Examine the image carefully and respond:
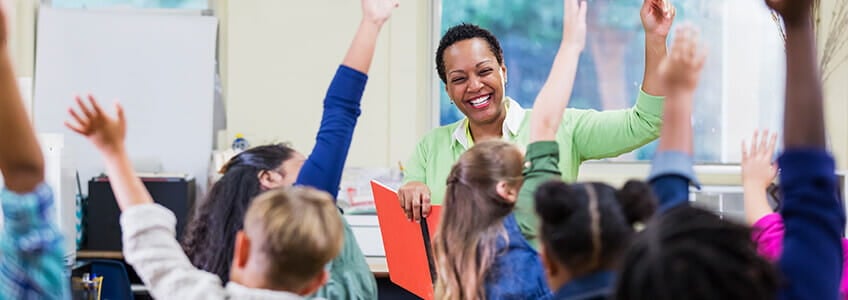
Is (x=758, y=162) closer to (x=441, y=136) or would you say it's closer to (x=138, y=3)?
(x=441, y=136)

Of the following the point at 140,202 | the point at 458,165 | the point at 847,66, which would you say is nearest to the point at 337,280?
the point at 458,165

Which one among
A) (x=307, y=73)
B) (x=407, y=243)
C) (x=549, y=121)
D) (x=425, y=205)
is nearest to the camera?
(x=549, y=121)

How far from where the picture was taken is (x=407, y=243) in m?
2.22

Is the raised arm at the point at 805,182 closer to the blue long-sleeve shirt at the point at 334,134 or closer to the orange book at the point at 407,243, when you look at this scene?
the blue long-sleeve shirt at the point at 334,134

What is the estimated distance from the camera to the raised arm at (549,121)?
4.58ft

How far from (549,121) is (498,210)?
204 millimetres

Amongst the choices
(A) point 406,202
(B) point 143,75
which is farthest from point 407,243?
(B) point 143,75

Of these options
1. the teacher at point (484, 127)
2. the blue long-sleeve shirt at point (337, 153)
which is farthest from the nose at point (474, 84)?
the blue long-sleeve shirt at point (337, 153)

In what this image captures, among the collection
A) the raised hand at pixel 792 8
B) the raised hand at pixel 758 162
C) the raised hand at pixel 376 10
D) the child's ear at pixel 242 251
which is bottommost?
the child's ear at pixel 242 251

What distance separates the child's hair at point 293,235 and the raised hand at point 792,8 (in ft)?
2.02

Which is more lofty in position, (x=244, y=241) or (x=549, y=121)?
(x=549, y=121)

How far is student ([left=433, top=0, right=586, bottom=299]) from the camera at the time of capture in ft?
4.77

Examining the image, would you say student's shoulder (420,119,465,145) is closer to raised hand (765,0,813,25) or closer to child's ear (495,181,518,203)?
child's ear (495,181,518,203)

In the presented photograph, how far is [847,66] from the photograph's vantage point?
14.5 feet
